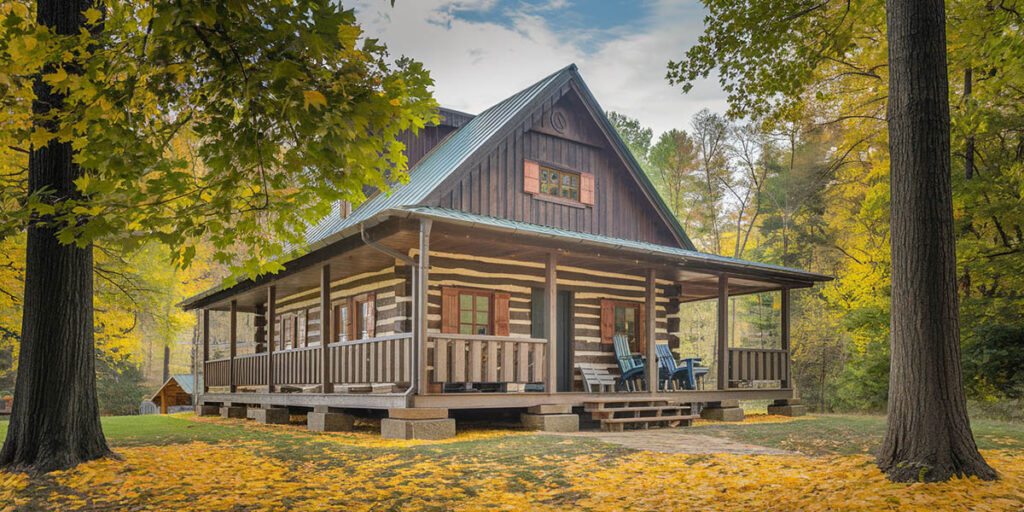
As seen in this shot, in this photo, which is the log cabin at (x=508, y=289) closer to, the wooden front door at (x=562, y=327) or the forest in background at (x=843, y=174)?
the wooden front door at (x=562, y=327)

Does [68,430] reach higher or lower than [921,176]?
lower

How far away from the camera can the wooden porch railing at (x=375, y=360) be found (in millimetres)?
11320

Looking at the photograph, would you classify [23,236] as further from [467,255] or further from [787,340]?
[787,340]

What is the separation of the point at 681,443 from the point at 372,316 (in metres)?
7.92

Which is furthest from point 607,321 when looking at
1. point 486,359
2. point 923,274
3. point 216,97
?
point 216,97

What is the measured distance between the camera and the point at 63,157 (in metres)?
7.92

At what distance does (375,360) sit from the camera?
12.1 meters

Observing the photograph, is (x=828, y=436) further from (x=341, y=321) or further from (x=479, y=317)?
(x=341, y=321)

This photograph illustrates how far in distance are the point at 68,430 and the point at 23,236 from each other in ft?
29.4

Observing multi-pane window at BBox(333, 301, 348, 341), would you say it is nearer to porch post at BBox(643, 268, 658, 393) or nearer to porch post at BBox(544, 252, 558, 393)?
porch post at BBox(544, 252, 558, 393)

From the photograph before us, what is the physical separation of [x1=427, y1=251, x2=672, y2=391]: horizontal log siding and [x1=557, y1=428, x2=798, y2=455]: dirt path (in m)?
3.49

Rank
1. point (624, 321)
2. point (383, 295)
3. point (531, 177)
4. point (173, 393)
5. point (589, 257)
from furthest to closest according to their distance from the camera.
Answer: point (173, 393) < point (624, 321) < point (531, 177) < point (383, 295) < point (589, 257)

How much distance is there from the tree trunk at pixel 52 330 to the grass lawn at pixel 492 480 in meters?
0.43

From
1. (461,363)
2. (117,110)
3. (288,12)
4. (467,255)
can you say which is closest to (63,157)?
(117,110)
